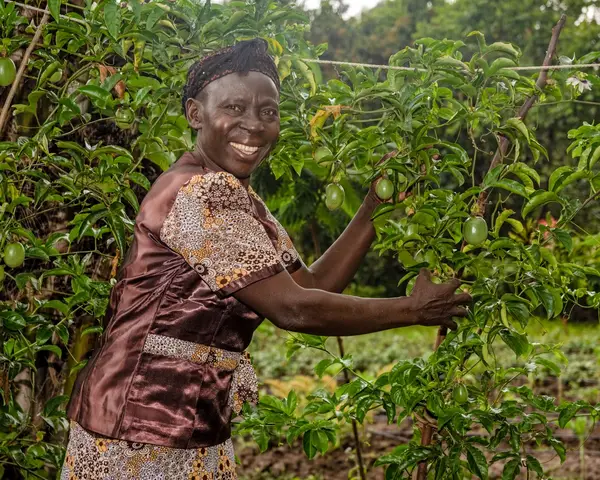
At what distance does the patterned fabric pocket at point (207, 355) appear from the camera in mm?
1484

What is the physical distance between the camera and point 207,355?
1501 mm

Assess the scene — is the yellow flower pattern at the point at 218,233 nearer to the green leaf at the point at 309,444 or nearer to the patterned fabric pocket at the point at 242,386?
the patterned fabric pocket at the point at 242,386

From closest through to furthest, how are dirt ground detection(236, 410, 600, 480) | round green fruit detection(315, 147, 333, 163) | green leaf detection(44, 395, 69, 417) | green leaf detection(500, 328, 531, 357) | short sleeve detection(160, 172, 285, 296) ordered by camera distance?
short sleeve detection(160, 172, 285, 296) → green leaf detection(500, 328, 531, 357) → round green fruit detection(315, 147, 333, 163) → green leaf detection(44, 395, 69, 417) → dirt ground detection(236, 410, 600, 480)

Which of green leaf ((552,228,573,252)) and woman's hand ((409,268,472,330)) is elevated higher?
green leaf ((552,228,573,252))

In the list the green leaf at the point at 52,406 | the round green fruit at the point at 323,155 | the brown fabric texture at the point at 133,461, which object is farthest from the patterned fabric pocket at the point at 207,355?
the green leaf at the point at 52,406

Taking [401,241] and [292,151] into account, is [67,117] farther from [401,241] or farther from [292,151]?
[401,241]

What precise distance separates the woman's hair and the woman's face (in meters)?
0.01

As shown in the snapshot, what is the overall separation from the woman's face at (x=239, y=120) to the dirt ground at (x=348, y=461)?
250cm

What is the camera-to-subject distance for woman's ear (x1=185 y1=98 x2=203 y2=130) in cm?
158

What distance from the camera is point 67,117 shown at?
181cm

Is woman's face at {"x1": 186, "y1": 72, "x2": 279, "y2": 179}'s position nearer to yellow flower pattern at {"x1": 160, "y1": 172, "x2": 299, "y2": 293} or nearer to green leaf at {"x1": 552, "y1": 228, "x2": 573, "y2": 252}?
yellow flower pattern at {"x1": 160, "y1": 172, "x2": 299, "y2": 293}

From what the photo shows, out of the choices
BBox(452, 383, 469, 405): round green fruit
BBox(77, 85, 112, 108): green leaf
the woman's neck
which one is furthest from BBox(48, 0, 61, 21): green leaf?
BBox(452, 383, 469, 405): round green fruit

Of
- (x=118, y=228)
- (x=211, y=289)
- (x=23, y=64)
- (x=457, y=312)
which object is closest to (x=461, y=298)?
(x=457, y=312)

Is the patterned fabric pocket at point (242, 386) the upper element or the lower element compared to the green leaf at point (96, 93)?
lower
